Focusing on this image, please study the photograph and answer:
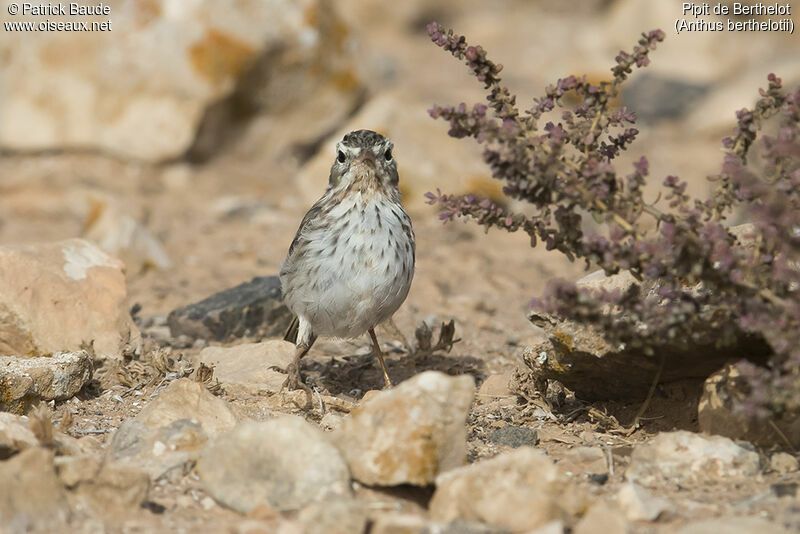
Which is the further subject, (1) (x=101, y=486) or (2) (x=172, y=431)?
(2) (x=172, y=431)

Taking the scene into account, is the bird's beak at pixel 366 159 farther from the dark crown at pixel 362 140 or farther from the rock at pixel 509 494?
the rock at pixel 509 494

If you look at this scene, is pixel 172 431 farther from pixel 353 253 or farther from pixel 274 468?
pixel 353 253

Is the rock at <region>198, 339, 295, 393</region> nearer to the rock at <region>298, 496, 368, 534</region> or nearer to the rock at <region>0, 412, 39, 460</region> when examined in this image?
the rock at <region>0, 412, 39, 460</region>

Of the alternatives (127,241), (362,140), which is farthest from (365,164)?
(127,241)

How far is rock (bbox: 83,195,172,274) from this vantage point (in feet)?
28.3

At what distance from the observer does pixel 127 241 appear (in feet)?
28.5

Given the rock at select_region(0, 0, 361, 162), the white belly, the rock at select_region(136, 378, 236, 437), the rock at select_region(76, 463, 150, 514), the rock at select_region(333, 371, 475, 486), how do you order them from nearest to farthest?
1. the rock at select_region(76, 463, 150, 514)
2. the rock at select_region(333, 371, 475, 486)
3. the rock at select_region(136, 378, 236, 437)
4. the white belly
5. the rock at select_region(0, 0, 361, 162)

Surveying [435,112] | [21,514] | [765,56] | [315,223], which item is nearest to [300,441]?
[21,514]

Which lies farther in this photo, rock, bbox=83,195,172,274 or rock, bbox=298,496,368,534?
rock, bbox=83,195,172,274

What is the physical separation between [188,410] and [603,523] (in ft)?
6.60

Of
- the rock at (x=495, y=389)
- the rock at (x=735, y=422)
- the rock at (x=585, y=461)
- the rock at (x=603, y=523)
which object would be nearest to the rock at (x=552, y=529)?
the rock at (x=603, y=523)

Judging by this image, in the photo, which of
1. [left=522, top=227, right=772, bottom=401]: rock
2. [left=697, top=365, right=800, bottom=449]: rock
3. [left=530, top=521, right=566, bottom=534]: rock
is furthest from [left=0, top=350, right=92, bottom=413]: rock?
[left=697, top=365, right=800, bottom=449]: rock

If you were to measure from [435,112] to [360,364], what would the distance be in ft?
10.2

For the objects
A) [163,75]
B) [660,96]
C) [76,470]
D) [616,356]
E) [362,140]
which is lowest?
[76,470]
